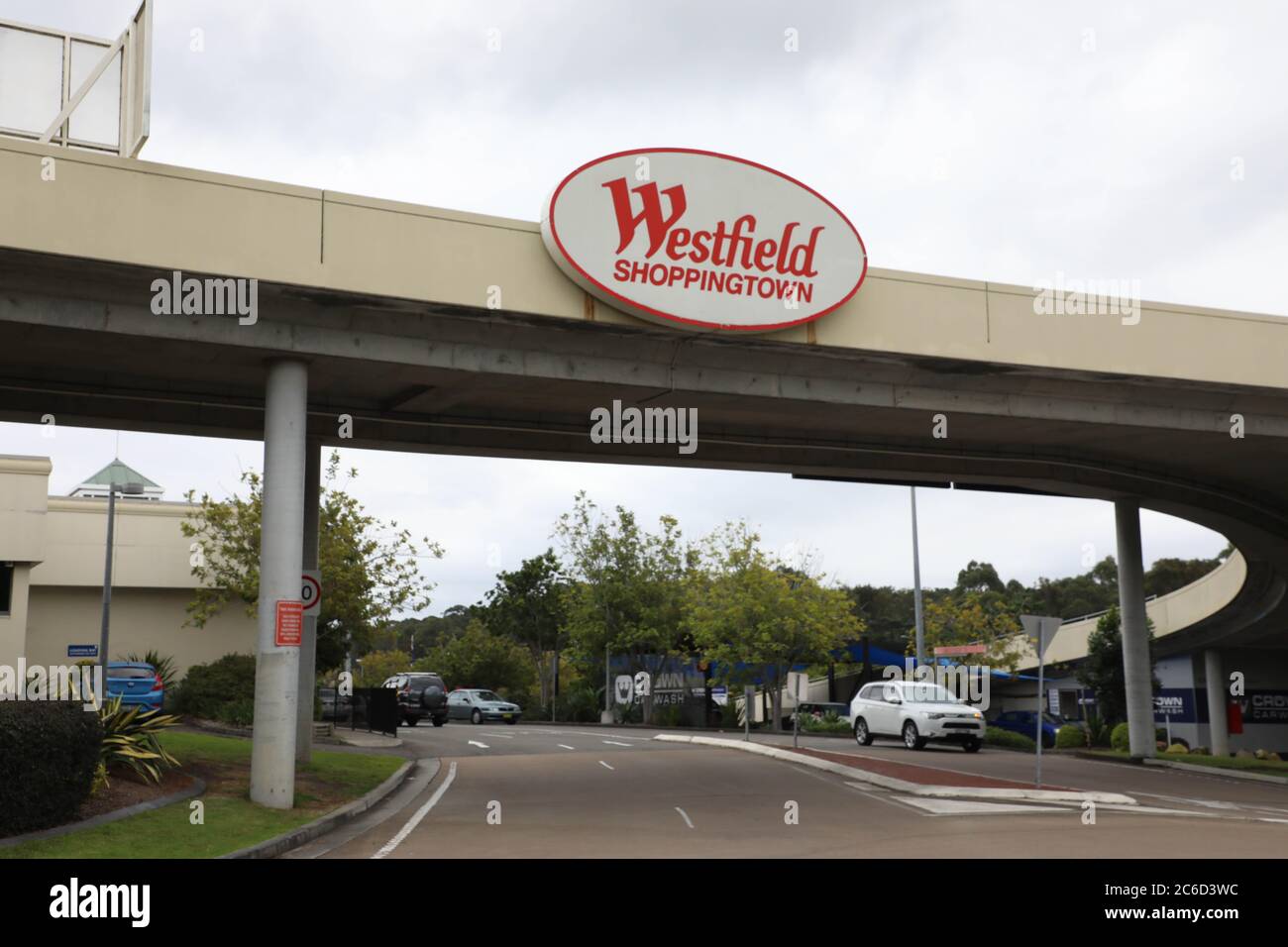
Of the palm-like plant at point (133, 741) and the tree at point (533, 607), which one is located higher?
the tree at point (533, 607)

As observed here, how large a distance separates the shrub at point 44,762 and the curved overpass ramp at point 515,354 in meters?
5.41

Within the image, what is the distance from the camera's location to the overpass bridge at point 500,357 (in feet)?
51.1

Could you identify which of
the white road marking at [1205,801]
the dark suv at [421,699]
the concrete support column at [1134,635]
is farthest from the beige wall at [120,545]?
the white road marking at [1205,801]

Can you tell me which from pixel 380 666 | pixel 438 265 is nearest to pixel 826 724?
pixel 438 265

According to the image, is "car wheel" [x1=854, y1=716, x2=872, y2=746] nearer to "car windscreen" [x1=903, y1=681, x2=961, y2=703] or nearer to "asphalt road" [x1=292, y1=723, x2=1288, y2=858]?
"car windscreen" [x1=903, y1=681, x2=961, y2=703]

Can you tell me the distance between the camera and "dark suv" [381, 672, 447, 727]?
42.0m

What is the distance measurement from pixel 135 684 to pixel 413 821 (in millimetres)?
17205

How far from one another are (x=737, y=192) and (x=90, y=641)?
2823 centimetres

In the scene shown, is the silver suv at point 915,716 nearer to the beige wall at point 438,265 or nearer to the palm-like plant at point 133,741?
the beige wall at point 438,265

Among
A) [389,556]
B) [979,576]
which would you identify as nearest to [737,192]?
[389,556]

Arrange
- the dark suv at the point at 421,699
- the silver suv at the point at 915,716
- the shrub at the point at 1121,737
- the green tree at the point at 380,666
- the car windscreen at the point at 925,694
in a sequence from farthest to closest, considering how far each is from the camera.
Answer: the green tree at the point at 380,666 → the dark suv at the point at 421,699 → the shrub at the point at 1121,737 → the car windscreen at the point at 925,694 → the silver suv at the point at 915,716

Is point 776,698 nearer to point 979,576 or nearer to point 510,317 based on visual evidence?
point 510,317

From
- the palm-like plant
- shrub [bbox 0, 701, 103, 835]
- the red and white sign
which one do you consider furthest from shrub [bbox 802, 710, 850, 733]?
shrub [bbox 0, 701, 103, 835]

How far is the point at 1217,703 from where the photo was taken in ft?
127
